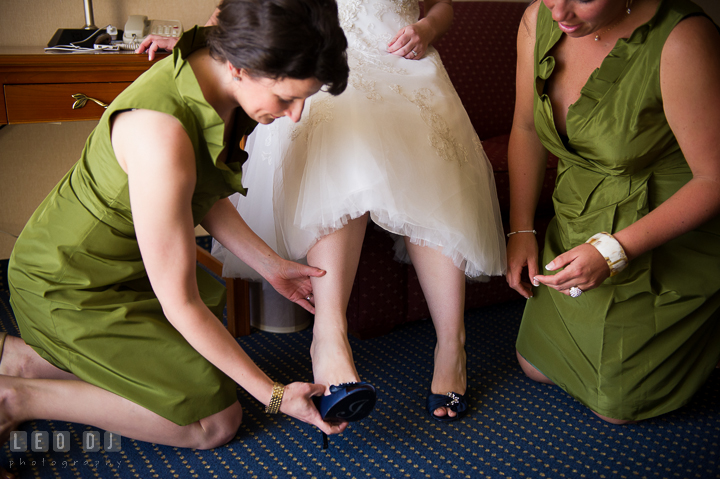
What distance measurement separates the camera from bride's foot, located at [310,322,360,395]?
3.51ft

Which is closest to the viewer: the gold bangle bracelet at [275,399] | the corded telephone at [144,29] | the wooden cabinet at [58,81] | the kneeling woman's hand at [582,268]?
the gold bangle bracelet at [275,399]

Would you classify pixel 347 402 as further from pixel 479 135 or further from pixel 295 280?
pixel 479 135

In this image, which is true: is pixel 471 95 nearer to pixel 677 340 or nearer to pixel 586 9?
pixel 586 9

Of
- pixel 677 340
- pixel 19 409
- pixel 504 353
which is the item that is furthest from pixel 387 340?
pixel 19 409

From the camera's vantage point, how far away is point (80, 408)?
104 centimetres

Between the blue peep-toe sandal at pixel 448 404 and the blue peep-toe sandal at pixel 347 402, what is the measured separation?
27cm

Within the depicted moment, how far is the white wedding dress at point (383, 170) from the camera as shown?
3.69 feet

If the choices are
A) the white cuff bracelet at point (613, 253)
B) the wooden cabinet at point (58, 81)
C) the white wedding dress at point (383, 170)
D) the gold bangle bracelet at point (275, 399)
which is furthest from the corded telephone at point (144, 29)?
the white cuff bracelet at point (613, 253)

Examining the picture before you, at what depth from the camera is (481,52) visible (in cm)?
216

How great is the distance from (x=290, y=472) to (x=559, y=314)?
2.24 ft

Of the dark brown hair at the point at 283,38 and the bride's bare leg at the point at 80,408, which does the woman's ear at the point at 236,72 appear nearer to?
the dark brown hair at the point at 283,38

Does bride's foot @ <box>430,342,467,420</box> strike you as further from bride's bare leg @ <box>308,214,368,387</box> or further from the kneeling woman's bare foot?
the kneeling woman's bare foot

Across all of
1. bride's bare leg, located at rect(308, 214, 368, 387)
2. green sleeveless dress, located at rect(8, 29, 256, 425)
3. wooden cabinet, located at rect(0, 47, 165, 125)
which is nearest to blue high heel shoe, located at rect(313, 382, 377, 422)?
bride's bare leg, located at rect(308, 214, 368, 387)

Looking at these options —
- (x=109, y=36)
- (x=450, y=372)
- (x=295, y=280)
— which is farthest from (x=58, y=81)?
(x=450, y=372)
